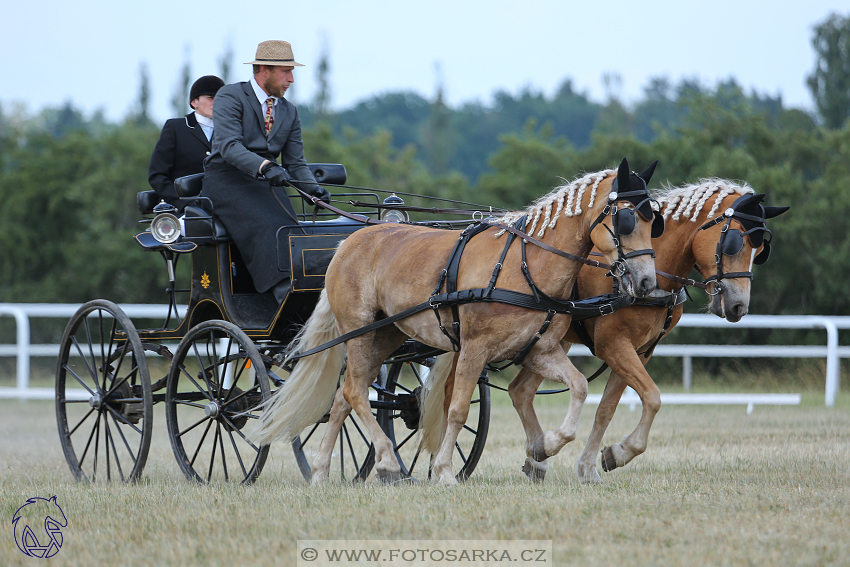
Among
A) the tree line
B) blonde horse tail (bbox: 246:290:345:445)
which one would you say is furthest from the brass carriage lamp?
the tree line

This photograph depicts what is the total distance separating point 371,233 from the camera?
6270mm

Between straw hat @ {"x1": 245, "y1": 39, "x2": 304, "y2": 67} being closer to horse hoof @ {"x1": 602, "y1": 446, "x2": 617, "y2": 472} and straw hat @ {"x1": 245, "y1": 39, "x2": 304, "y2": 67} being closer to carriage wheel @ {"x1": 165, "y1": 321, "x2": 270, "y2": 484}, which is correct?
carriage wheel @ {"x1": 165, "y1": 321, "x2": 270, "y2": 484}

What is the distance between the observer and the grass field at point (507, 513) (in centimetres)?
396

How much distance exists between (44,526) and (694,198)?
161 inches

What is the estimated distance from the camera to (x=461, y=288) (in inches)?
218

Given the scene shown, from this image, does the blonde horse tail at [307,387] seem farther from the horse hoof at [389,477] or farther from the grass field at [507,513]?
the horse hoof at [389,477]

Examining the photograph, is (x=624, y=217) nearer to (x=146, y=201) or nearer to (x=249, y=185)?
(x=249, y=185)

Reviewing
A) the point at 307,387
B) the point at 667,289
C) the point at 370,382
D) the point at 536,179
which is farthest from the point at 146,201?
the point at 536,179

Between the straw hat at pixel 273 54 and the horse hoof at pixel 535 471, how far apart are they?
3.11 m

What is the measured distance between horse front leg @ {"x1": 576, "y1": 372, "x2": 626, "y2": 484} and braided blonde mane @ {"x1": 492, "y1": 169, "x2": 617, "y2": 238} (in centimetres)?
123

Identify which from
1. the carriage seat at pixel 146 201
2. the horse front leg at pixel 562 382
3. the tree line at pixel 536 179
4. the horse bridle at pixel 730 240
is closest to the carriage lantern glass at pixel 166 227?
the carriage seat at pixel 146 201

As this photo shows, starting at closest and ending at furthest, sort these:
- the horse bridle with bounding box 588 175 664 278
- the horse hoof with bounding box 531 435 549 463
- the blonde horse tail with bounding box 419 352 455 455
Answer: the horse bridle with bounding box 588 175 664 278, the horse hoof with bounding box 531 435 549 463, the blonde horse tail with bounding box 419 352 455 455

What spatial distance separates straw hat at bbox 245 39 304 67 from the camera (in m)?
6.71

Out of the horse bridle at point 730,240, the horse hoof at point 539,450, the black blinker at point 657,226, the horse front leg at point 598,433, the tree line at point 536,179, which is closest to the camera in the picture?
the black blinker at point 657,226
